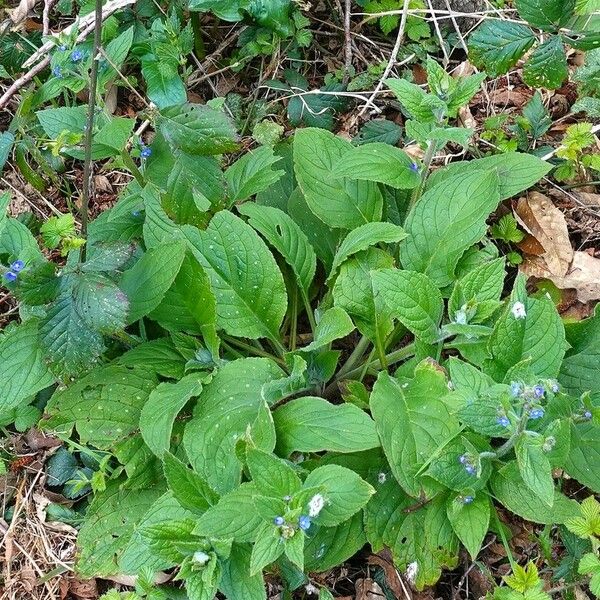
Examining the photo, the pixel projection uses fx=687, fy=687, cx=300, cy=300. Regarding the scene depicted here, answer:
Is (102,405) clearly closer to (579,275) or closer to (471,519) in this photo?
(471,519)

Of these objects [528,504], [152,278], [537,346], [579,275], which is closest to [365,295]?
[537,346]

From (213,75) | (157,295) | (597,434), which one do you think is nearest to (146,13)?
(213,75)

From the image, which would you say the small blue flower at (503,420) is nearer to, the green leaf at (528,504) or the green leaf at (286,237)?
the green leaf at (528,504)

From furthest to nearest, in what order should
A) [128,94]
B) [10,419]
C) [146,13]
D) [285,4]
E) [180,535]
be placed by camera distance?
[128,94], [146,13], [285,4], [10,419], [180,535]

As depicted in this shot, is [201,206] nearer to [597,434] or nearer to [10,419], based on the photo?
[10,419]

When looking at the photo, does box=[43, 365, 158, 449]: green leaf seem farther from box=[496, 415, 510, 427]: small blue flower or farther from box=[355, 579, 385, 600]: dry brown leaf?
box=[496, 415, 510, 427]: small blue flower

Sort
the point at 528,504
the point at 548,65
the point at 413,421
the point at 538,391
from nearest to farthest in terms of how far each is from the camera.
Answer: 1. the point at 538,391
2. the point at 528,504
3. the point at 413,421
4. the point at 548,65
